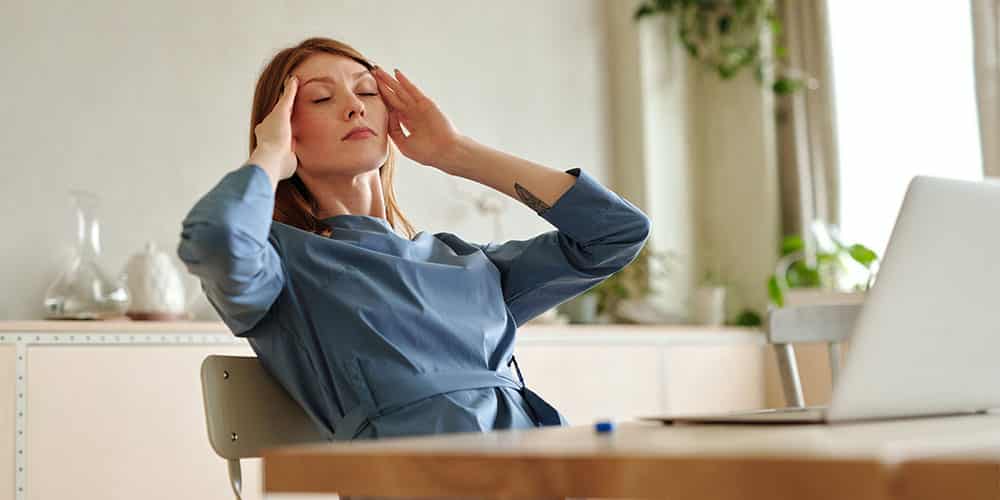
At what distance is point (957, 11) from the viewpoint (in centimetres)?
462

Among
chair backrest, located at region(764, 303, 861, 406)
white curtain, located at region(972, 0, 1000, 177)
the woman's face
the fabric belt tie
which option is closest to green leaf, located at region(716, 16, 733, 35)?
white curtain, located at region(972, 0, 1000, 177)

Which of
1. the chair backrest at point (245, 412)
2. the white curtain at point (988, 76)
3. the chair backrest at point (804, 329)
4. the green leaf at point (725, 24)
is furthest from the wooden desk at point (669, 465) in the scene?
the green leaf at point (725, 24)

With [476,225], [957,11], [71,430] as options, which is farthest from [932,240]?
[957,11]

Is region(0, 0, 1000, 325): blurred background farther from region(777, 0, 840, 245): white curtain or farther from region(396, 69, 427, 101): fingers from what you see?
region(396, 69, 427, 101): fingers

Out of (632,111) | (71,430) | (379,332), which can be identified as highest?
(632,111)

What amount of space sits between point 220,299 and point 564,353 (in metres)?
2.51

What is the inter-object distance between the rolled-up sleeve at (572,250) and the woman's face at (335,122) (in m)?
0.24

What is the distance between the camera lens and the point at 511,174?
169 cm

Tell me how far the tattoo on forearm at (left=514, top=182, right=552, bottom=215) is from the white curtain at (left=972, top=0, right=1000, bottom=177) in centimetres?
321

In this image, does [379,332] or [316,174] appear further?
[316,174]

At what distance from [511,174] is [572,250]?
0.14 metres

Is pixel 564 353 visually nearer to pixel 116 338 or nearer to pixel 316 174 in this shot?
pixel 116 338

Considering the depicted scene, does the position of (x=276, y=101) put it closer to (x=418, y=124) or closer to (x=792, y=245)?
(x=418, y=124)

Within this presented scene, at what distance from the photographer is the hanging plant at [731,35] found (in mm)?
5020
